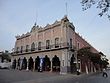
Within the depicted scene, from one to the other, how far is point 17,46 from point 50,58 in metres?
18.1

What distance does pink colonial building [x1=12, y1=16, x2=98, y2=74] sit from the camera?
4222 cm

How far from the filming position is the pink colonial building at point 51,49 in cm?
4222

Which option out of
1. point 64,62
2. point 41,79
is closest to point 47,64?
point 64,62

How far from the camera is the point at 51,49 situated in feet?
146

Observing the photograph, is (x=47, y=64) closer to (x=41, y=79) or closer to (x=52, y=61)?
(x=52, y=61)

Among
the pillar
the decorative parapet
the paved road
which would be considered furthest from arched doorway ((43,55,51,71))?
the paved road

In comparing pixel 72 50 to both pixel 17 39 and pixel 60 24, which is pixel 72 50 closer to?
pixel 60 24

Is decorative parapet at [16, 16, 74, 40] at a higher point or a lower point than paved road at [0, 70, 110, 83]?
higher

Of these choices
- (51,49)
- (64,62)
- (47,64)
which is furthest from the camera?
(47,64)

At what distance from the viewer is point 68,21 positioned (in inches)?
1757

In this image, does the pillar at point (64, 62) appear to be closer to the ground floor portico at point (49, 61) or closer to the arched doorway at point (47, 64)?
the ground floor portico at point (49, 61)

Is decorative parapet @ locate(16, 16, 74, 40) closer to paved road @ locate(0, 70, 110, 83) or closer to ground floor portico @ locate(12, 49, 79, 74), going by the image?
ground floor portico @ locate(12, 49, 79, 74)

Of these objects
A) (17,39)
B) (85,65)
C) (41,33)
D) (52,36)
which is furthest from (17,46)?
(85,65)

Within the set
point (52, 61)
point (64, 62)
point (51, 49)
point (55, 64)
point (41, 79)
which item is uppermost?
point (51, 49)
